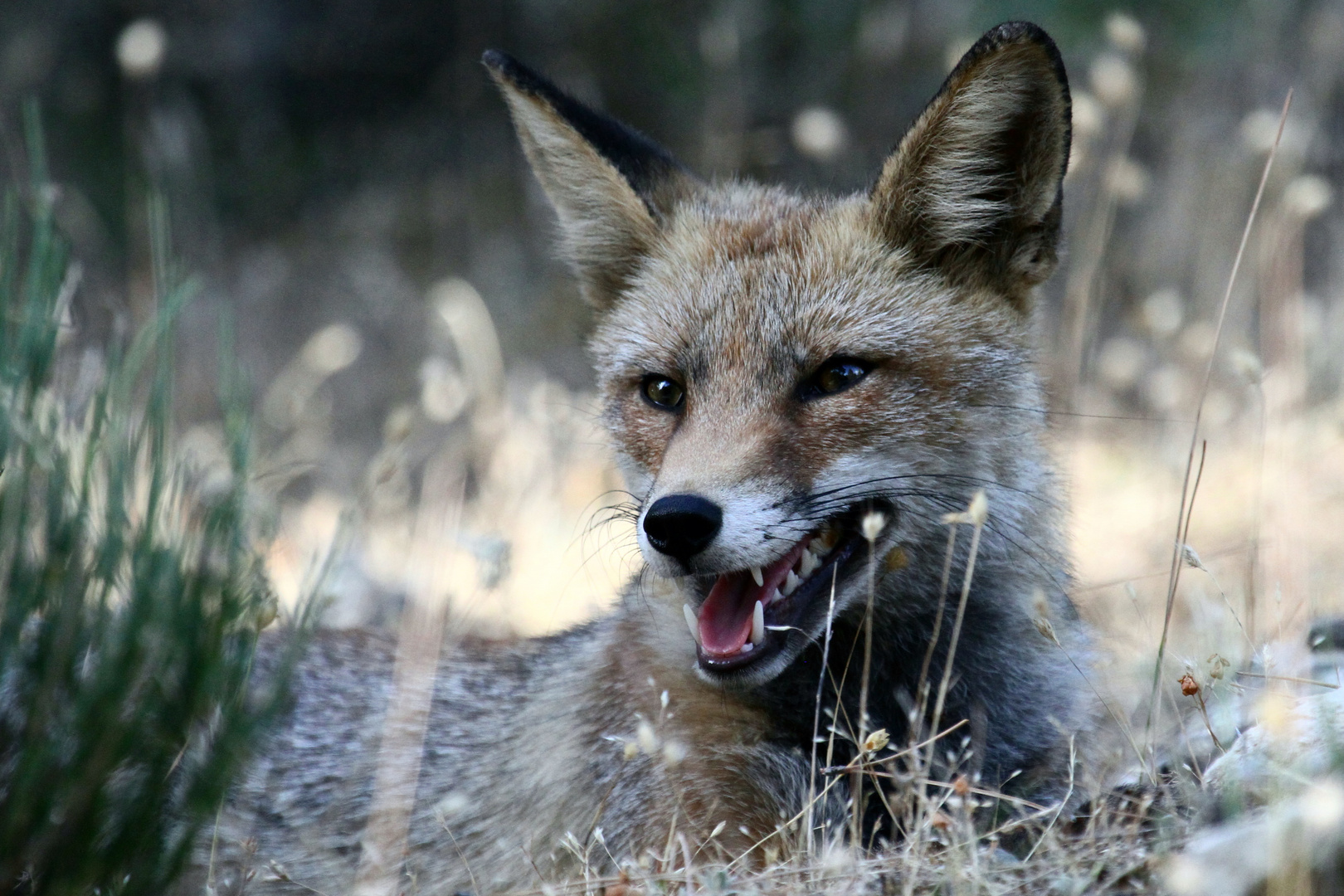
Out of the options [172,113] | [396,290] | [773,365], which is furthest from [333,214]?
[773,365]

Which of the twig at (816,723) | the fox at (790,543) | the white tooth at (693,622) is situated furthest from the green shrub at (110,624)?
the twig at (816,723)

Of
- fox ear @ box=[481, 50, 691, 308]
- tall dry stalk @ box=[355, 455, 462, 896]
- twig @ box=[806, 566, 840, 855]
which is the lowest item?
tall dry stalk @ box=[355, 455, 462, 896]

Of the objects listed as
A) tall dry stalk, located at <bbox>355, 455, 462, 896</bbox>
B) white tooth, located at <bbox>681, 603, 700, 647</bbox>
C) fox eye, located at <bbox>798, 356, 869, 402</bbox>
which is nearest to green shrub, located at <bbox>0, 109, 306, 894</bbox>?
tall dry stalk, located at <bbox>355, 455, 462, 896</bbox>

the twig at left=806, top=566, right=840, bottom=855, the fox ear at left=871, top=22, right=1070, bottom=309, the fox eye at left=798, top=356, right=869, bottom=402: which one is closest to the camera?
the twig at left=806, top=566, right=840, bottom=855

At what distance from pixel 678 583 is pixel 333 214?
32.3ft

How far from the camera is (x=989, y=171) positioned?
152 inches

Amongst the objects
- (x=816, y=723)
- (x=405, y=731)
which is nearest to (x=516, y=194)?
(x=405, y=731)

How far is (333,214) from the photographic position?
12.4 meters

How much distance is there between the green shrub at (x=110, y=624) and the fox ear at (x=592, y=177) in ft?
4.84

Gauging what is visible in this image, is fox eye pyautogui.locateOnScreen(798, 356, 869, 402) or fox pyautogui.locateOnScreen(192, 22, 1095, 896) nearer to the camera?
fox pyautogui.locateOnScreen(192, 22, 1095, 896)

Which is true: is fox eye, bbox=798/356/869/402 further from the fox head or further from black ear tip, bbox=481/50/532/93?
black ear tip, bbox=481/50/532/93

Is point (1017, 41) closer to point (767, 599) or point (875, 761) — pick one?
point (767, 599)

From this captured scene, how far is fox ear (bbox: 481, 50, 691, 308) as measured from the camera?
4.14 m

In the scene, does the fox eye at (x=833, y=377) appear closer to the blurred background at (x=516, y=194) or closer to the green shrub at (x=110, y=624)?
the green shrub at (x=110, y=624)
